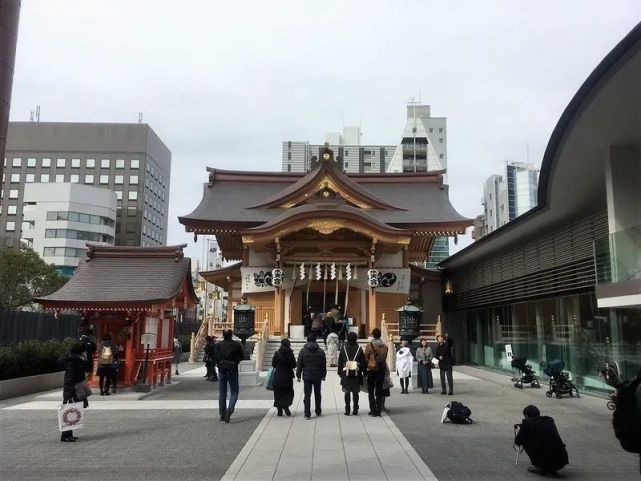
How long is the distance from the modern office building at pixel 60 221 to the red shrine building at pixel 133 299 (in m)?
62.6

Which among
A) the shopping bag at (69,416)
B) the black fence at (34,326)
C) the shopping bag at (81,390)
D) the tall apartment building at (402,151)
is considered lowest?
the shopping bag at (69,416)

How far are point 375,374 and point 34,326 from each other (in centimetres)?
1246

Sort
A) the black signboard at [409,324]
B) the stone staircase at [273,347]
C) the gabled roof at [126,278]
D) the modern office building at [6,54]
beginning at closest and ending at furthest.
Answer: the modern office building at [6,54] → the gabled roof at [126,278] → the black signboard at [409,324] → the stone staircase at [273,347]

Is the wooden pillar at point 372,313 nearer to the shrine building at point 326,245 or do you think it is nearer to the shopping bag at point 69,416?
the shrine building at point 326,245

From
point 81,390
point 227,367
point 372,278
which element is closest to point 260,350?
point 372,278

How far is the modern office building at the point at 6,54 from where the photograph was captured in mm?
4176

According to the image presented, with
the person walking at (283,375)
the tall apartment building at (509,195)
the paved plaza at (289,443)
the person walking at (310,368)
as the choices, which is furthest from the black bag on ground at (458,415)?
the tall apartment building at (509,195)

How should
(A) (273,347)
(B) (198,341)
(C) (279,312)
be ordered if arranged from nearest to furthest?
(A) (273,347) < (C) (279,312) < (B) (198,341)

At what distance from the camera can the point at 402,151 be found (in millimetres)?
93688

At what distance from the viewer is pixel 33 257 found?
1682 inches

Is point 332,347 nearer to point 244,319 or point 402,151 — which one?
point 244,319

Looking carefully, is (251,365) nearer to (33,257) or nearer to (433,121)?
(33,257)

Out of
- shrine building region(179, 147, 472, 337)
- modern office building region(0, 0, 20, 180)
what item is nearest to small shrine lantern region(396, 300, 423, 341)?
shrine building region(179, 147, 472, 337)

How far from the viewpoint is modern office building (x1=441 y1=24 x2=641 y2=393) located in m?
9.96
